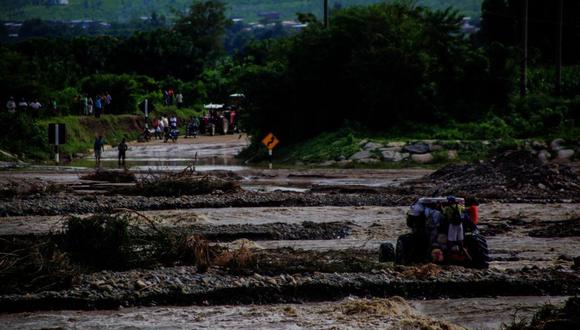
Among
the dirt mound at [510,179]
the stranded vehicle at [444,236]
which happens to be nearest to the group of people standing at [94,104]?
the dirt mound at [510,179]

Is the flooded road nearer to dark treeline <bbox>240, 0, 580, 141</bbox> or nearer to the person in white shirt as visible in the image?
dark treeline <bbox>240, 0, 580, 141</bbox>

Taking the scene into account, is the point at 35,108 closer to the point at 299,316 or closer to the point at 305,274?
the point at 305,274

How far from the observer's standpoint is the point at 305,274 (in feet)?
67.5

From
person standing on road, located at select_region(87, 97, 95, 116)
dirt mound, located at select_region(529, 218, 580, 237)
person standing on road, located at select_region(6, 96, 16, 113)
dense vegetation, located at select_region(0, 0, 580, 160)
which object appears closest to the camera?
dirt mound, located at select_region(529, 218, 580, 237)

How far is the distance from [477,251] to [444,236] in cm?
73

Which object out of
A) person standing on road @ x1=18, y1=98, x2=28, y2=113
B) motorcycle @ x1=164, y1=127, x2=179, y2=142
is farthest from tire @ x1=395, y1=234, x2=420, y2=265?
motorcycle @ x1=164, y1=127, x2=179, y2=142

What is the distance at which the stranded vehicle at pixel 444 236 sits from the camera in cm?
2047

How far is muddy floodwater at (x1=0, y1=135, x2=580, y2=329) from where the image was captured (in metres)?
18.4

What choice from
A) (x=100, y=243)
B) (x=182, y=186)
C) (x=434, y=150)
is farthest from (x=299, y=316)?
(x=434, y=150)

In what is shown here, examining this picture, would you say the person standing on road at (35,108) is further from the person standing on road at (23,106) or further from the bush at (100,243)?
the bush at (100,243)

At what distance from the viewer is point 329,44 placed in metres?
55.7

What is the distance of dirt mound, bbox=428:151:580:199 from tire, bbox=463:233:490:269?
1503 centimetres

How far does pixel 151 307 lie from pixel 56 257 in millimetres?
2075

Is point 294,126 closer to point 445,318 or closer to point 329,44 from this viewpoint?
point 329,44
